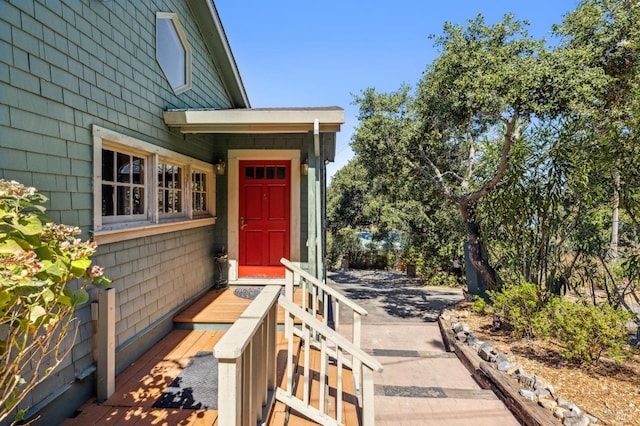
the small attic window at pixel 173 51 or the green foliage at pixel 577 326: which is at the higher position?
the small attic window at pixel 173 51

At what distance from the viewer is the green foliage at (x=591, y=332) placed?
384 centimetres

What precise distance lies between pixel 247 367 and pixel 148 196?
2.62m

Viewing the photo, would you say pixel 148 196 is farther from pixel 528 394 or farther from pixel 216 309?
pixel 528 394

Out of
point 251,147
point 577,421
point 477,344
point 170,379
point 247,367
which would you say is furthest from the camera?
point 251,147

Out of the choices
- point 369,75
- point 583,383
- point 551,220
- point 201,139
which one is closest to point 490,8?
point 369,75

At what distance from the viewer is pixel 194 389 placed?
271 cm

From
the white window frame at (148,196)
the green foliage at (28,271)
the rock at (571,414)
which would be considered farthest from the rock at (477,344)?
the green foliage at (28,271)

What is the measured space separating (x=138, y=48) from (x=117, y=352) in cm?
300

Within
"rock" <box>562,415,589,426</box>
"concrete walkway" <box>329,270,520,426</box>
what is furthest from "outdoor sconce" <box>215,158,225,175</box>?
"rock" <box>562,415,589,426</box>

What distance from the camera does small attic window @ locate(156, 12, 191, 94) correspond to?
156 inches

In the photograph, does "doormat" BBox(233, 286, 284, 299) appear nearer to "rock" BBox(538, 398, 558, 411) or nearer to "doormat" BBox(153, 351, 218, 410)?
"doormat" BBox(153, 351, 218, 410)

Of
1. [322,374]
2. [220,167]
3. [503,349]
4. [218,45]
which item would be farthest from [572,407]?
[218,45]

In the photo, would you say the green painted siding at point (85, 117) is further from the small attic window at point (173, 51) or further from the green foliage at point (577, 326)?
the green foliage at point (577, 326)

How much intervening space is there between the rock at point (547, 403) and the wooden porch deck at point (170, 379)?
6.49 ft
